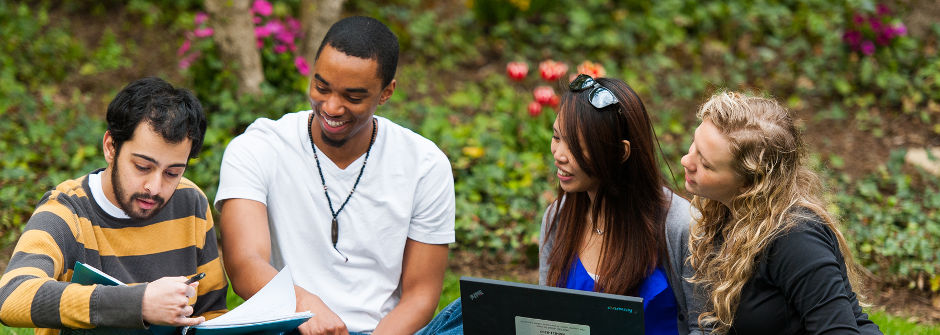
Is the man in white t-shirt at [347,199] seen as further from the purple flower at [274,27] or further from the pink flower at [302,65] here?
the purple flower at [274,27]

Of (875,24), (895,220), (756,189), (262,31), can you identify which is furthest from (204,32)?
(875,24)

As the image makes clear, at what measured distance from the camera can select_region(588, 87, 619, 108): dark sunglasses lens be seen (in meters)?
2.82

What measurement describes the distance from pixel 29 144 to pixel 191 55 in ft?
4.25

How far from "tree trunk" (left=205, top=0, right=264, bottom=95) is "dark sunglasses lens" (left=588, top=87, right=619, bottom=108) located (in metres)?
3.60

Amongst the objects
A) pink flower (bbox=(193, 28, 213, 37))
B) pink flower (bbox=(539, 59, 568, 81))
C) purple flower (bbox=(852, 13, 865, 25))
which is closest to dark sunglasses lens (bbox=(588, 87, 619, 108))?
pink flower (bbox=(539, 59, 568, 81))

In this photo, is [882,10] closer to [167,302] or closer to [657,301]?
[657,301]

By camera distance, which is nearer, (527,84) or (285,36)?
→ (285,36)

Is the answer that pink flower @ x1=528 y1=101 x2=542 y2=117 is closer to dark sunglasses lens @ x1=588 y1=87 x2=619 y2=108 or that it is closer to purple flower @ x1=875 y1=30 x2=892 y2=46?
dark sunglasses lens @ x1=588 y1=87 x2=619 y2=108

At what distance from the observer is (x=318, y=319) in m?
2.86

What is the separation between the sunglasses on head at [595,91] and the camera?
9.26ft

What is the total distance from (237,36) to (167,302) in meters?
3.83

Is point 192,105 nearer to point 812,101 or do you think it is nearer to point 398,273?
point 398,273

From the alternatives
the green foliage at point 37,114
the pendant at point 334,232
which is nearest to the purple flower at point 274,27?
the green foliage at point 37,114

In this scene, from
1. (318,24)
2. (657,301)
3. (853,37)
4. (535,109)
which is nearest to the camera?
(657,301)
